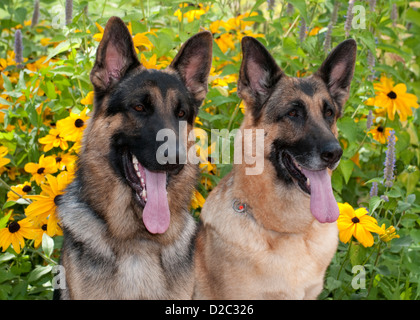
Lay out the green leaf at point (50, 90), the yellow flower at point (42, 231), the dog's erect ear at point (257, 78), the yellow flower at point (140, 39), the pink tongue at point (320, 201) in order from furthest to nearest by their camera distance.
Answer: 1. the green leaf at point (50, 90)
2. the yellow flower at point (140, 39)
3. the yellow flower at point (42, 231)
4. the dog's erect ear at point (257, 78)
5. the pink tongue at point (320, 201)

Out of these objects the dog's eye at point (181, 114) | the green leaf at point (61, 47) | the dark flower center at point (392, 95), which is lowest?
the dark flower center at point (392, 95)

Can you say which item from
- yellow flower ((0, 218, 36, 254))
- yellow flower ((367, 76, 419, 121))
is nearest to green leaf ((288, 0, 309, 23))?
yellow flower ((367, 76, 419, 121))

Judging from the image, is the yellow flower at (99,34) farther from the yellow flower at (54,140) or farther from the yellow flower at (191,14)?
the yellow flower at (54,140)

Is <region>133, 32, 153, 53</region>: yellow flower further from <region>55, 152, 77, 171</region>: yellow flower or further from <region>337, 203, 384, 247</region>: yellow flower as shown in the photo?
<region>337, 203, 384, 247</region>: yellow flower

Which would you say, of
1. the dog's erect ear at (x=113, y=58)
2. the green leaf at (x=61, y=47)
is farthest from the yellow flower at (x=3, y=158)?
the dog's erect ear at (x=113, y=58)

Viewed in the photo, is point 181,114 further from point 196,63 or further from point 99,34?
point 99,34

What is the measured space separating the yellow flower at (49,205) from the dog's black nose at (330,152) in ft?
5.69

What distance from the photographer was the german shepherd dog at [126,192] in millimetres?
3316

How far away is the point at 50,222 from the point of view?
152 inches

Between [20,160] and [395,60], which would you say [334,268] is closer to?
[395,60]

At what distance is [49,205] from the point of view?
3.88 metres

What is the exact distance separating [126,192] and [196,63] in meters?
0.96

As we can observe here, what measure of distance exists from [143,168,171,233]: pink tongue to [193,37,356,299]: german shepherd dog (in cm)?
61

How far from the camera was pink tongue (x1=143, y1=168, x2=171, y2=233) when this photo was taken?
3.36 meters
